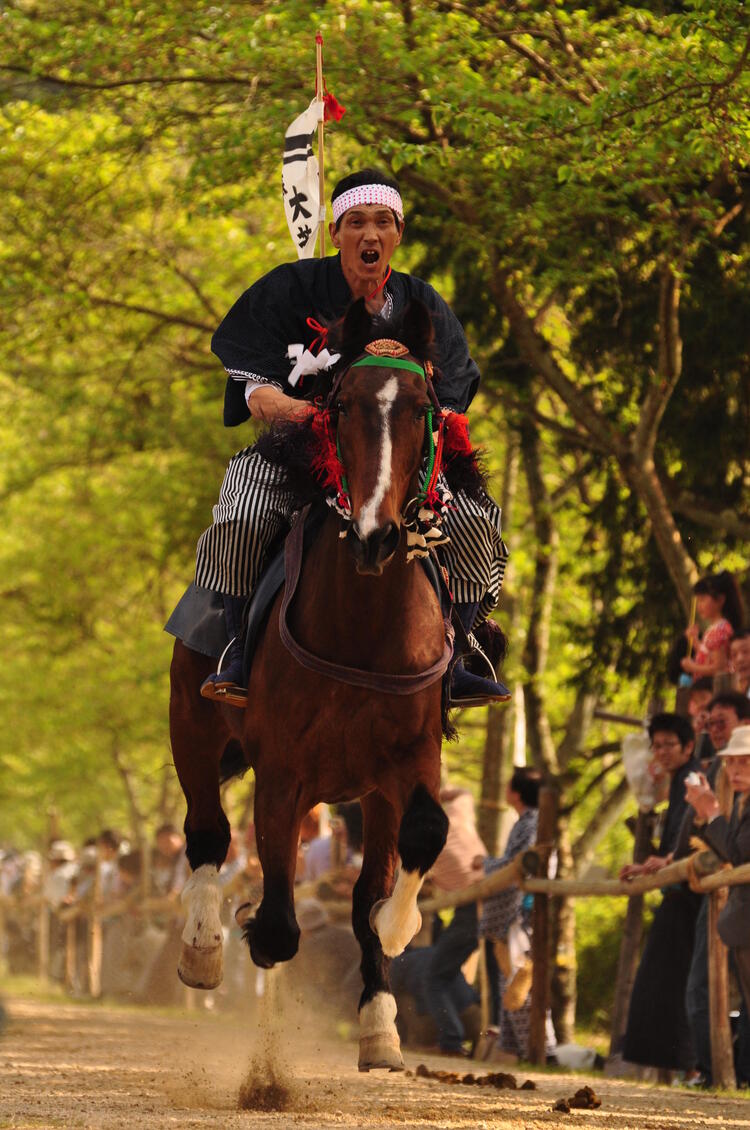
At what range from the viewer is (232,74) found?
1498cm

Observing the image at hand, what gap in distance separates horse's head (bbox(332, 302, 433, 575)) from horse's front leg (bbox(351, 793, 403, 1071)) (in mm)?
1912

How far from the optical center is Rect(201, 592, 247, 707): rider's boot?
7.68 meters

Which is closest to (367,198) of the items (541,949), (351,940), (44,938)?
(541,949)

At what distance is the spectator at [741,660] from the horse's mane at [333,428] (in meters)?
4.41

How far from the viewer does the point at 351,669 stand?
7055 mm

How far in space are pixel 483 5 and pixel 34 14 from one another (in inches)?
162

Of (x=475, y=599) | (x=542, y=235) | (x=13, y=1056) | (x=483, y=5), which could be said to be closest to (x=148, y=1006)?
(x=13, y=1056)

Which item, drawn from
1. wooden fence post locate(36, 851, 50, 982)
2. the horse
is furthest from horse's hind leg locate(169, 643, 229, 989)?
wooden fence post locate(36, 851, 50, 982)

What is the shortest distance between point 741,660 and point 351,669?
5.32m

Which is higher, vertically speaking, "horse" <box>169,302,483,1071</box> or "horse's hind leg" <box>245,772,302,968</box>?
"horse" <box>169,302,483,1071</box>

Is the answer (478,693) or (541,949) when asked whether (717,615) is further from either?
(478,693)

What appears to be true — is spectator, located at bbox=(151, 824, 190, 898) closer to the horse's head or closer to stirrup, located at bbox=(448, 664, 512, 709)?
stirrup, located at bbox=(448, 664, 512, 709)

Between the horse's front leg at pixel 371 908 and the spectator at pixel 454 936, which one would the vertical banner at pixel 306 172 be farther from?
the spectator at pixel 454 936

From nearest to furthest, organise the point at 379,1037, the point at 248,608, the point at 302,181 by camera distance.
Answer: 1. the point at 379,1037
2. the point at 248,608
3. the point at 302,181
